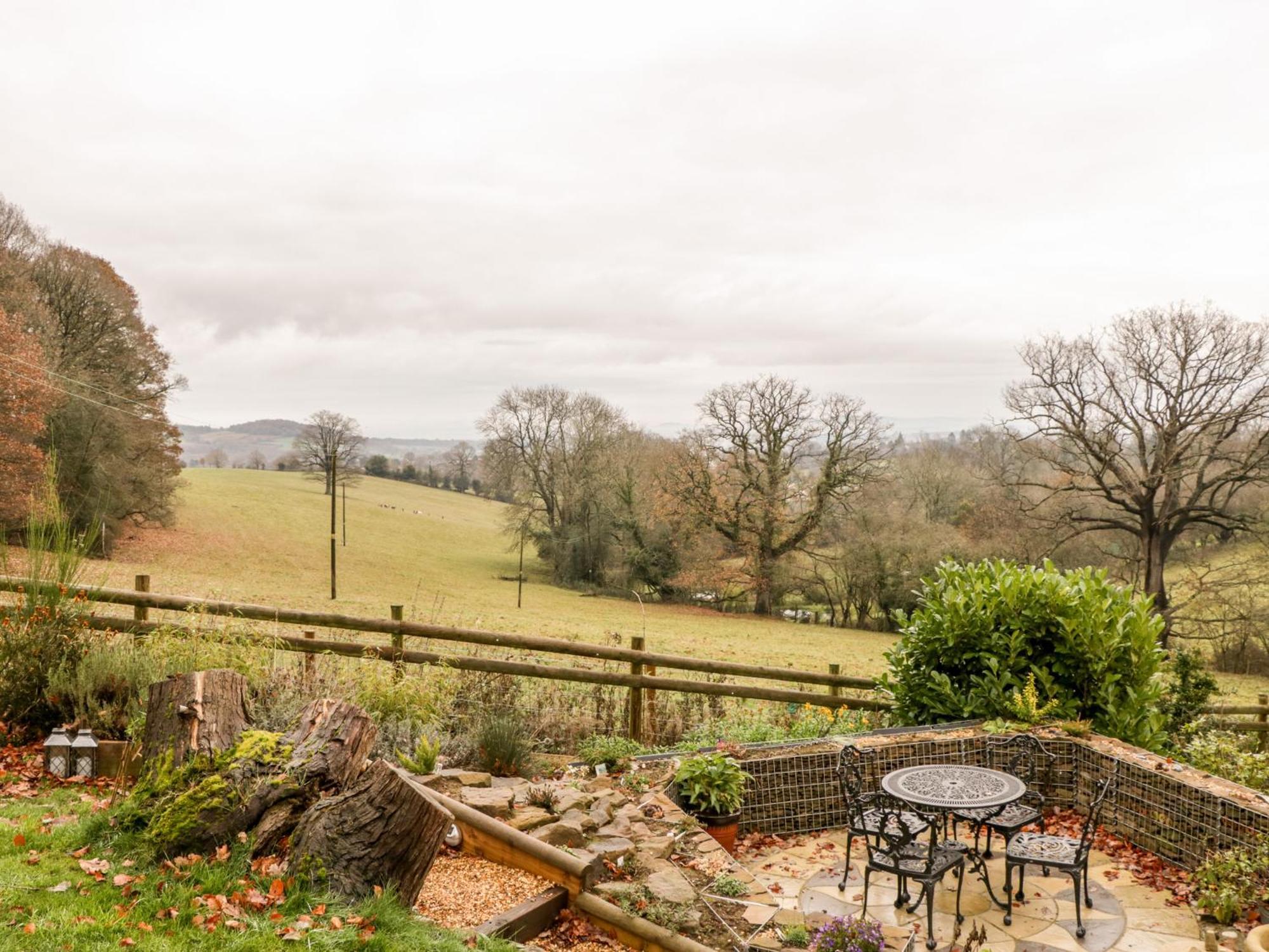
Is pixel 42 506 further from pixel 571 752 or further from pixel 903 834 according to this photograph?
pixel 903 834

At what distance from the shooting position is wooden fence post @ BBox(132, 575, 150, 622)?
840cm

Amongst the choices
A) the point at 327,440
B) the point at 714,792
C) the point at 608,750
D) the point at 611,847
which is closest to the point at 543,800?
the point at 611,847

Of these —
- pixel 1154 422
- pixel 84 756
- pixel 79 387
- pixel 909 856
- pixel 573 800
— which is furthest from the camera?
pixel 79 387

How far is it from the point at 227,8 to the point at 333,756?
41.3 ft

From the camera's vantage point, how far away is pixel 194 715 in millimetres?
4605

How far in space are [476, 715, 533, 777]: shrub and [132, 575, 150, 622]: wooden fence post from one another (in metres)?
3.89

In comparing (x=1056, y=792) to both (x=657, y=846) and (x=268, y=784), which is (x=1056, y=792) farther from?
(x=268, y=784)

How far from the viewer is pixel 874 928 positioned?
3.81 metres

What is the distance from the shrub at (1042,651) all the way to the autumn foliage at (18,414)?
858 inches

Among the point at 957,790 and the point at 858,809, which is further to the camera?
the point at 858,809

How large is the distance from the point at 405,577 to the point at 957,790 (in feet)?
109

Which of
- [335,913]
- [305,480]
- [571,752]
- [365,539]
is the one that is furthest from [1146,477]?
[305,480]

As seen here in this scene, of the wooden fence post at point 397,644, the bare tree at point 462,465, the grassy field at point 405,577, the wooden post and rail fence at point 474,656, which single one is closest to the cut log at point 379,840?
the wooden post and rail fence at point 474,656

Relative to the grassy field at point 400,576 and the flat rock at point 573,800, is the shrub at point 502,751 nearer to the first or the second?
the flat rock at point 573,800
